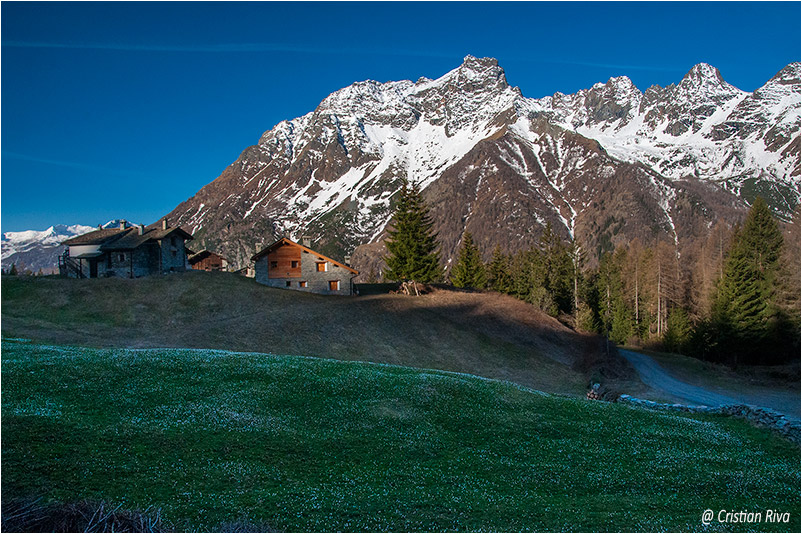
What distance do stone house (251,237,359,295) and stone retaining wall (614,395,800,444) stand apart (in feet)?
160

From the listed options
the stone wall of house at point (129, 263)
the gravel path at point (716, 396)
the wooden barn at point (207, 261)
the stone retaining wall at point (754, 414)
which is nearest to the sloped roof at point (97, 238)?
the stone wall of house at point (129, 263)

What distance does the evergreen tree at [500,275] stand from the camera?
4003 inches

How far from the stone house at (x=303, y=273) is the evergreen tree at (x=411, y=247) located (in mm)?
7497

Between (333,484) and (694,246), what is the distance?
10351 cm

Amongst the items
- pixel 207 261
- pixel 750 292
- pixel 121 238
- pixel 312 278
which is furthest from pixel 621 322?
pixel 121 238

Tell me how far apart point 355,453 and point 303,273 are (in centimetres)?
6057

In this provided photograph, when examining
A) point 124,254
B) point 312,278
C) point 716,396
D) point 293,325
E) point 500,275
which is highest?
point 124,254

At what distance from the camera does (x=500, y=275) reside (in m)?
105

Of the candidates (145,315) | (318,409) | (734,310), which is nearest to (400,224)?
(145,315)

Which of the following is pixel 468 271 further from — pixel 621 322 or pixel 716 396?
pixel 716 396

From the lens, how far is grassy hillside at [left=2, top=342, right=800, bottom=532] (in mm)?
12406

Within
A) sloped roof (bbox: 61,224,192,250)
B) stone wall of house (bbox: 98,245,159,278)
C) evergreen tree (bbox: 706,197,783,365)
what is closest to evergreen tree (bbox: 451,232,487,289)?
evergreen tree (bbox: 706,197,783,365)

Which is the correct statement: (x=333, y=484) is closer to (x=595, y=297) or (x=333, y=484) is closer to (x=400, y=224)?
(x=400, y=224)

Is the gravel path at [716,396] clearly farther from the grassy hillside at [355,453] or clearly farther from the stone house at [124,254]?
the stone house at [124,254]
